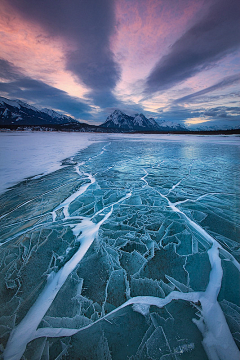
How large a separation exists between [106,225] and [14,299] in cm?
145

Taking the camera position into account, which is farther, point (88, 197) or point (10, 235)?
point (88, 197)

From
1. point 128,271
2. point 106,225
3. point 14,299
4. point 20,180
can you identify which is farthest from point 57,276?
point 20,180

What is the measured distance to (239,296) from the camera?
1.44m

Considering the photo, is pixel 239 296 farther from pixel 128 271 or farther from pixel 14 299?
pixel 14 299

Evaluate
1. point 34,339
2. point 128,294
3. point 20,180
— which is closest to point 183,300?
point 128,294

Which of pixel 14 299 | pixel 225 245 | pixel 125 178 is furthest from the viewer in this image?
pixel 125 178

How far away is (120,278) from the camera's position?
1.62 metres

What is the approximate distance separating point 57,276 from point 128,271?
872 mm

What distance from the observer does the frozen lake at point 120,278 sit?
1.14m

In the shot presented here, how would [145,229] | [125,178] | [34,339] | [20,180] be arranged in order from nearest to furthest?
[34,339]
[145,229]
[20,180]
[125,178]

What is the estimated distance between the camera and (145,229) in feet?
7.79

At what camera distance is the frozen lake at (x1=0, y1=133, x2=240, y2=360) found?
114cm

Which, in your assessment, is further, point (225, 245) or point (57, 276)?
point (225, 245)

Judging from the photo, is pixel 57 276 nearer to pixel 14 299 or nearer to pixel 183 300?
pixel 14 299
